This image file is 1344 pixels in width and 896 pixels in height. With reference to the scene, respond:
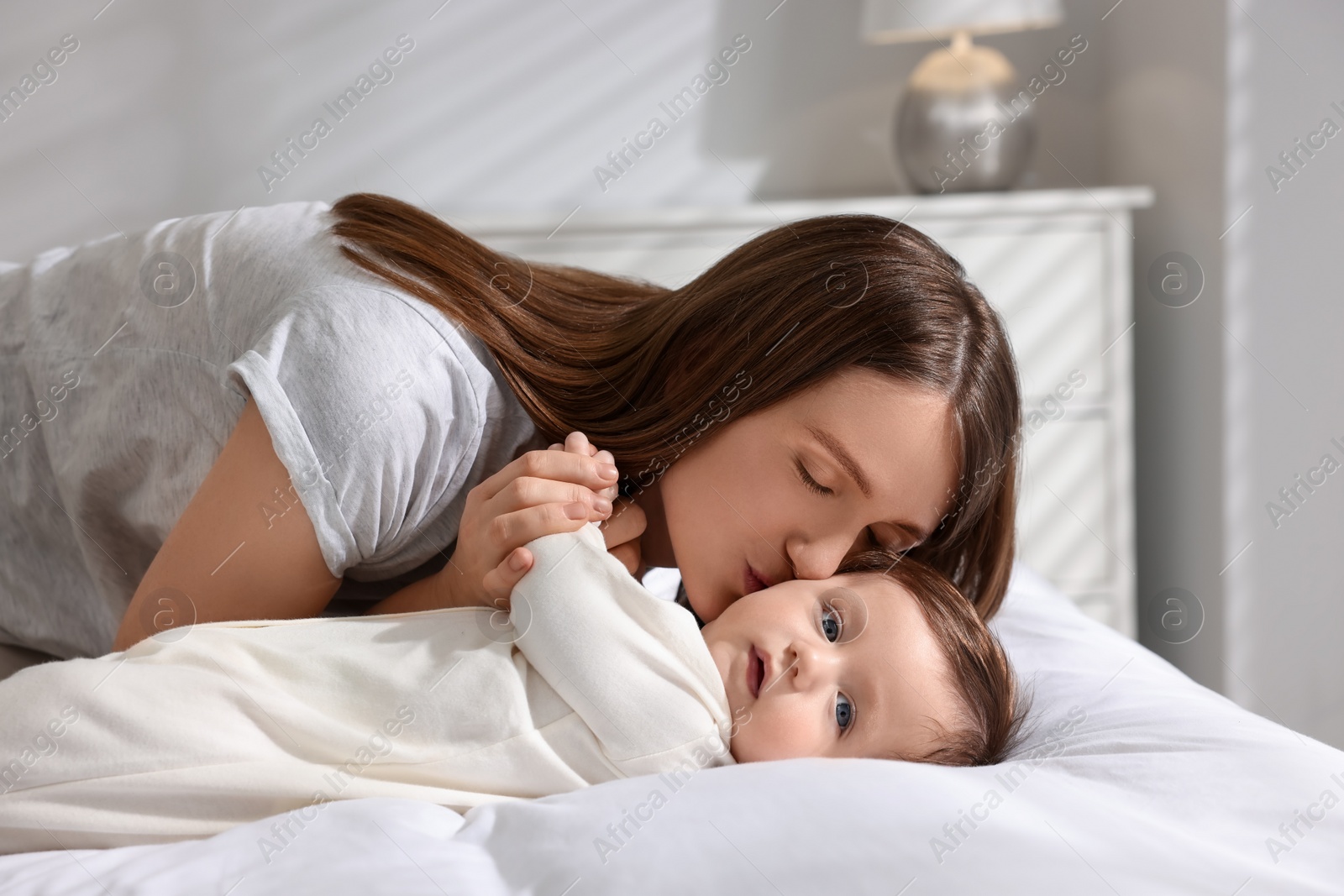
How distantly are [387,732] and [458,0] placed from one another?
203cm

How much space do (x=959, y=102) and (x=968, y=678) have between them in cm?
152

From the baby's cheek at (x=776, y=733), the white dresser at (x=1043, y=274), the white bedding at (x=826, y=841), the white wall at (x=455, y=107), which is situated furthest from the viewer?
the white wall at (x=455, y=107)

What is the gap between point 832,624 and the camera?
91 cm

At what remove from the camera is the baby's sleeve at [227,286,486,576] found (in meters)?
0.84

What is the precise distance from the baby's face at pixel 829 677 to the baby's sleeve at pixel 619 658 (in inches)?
1.6

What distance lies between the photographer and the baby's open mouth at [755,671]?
33.6 inches

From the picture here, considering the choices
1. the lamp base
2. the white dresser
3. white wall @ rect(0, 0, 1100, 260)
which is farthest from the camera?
white wall @ rect(0, 0, 1100, 260)

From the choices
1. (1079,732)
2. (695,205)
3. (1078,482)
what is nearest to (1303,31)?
(1078,482)

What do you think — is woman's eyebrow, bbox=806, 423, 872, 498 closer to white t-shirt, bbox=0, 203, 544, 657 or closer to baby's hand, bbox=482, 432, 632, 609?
baby's hand, bbox=482, 432, 632, 609

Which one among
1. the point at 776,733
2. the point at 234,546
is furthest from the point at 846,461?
the point at 234,546

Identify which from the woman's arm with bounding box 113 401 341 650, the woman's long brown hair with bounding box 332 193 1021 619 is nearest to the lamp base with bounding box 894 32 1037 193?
the woman's long brown hair with bounding box 332 193 1021 619

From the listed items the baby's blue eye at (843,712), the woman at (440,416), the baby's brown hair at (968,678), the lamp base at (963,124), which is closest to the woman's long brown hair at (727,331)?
the woman at (440,416)

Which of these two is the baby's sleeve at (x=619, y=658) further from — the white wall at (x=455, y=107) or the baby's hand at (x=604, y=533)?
the white wall at (x=455, y=107)

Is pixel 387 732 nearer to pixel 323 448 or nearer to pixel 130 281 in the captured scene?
pixel 323 448
